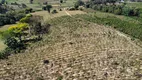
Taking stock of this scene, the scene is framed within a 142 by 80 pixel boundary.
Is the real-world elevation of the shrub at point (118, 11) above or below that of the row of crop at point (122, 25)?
above

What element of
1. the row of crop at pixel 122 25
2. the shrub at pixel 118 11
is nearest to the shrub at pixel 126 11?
the shrub at pixel 118 11

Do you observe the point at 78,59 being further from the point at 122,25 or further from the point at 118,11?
the point at 118,11

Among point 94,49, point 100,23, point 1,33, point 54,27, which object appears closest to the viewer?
point 94,49

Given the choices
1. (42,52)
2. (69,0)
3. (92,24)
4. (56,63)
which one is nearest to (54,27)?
(92,24)

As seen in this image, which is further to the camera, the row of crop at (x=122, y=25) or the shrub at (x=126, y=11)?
the shrub at (x=126, y=11)

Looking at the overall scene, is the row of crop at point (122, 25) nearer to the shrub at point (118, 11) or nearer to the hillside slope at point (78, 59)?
the hillside slope at point (78, 59)

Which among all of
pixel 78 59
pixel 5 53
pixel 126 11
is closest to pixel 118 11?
pixel 126 11

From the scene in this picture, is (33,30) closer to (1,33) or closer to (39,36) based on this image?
(39,36)
